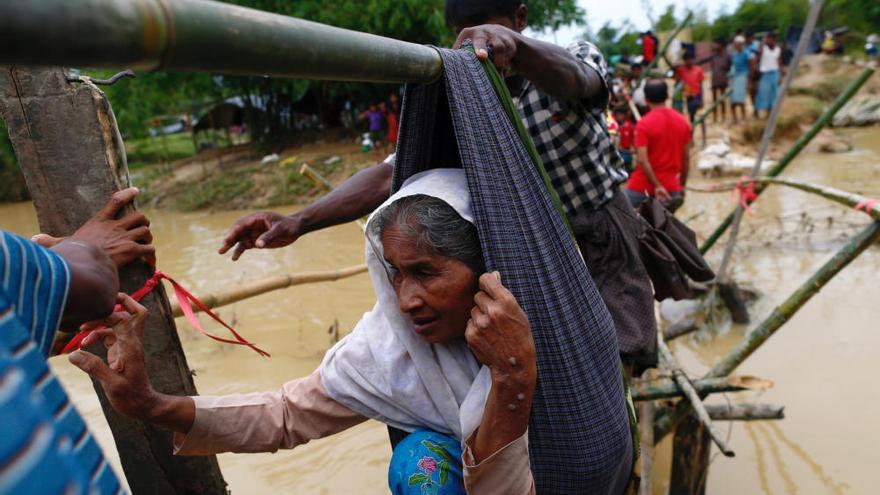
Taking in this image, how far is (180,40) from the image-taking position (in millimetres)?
688

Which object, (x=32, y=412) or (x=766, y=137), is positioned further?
(x=766, y=137)

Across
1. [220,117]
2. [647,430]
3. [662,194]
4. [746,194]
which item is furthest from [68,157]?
[220,117]

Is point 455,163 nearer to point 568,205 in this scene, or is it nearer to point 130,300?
point 568,205

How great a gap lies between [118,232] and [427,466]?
0.92 metres

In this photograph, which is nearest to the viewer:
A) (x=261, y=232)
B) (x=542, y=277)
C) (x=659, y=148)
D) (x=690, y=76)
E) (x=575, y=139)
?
(x=542, y=277)

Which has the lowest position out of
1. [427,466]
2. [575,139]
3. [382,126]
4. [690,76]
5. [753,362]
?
[382,126]

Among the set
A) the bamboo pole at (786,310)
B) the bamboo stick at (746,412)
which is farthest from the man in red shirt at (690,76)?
the bamboo stick at (746,412)

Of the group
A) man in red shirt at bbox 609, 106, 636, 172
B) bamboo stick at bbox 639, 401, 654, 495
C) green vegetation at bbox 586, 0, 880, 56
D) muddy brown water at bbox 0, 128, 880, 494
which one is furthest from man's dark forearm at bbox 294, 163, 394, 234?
green vegetation at bbox 586, 0, 880, 56

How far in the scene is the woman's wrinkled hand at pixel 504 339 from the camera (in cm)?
116

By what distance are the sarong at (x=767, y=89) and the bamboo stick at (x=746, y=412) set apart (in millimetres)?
11583

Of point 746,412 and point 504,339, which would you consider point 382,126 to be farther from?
point 504,339

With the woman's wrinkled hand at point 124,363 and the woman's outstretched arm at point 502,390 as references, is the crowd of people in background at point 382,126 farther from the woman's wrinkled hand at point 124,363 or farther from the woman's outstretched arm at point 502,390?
the woman's outstretched arm at point 502,390

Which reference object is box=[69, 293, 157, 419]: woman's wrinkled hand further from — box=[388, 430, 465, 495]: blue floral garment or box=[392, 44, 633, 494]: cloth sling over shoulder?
box=[392, 44, 633, 494]: cloth sling over shoulder

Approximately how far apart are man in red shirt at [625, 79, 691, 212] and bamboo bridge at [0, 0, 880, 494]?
227 cm
